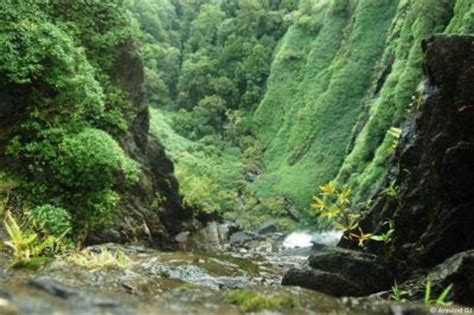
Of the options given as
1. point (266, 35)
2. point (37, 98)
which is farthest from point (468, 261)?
point (266, 35)

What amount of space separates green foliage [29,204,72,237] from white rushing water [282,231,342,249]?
24461mm

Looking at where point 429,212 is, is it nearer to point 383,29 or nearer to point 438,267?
point 438,267

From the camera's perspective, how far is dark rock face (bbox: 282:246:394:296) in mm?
12078

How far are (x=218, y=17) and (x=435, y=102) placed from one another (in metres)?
70.1

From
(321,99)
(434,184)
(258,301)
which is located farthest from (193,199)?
(321,99)

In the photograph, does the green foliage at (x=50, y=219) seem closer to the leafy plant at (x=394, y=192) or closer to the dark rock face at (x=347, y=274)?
the dark rock face at (x=347, y=274)

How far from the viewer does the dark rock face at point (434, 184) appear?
11.5 metres

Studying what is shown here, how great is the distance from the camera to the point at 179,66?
78.2 m

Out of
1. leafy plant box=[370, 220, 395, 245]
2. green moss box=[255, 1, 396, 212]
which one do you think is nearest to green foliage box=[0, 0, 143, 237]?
leafy plant box=[370, 220, 395, 245]

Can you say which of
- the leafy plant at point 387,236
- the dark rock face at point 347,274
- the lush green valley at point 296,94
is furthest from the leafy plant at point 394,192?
the lush green valley at point 296,94

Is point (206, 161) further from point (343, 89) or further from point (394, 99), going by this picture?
point (394, 99)

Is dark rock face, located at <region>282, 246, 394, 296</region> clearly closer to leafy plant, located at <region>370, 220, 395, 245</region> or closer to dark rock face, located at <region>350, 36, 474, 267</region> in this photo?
leafy plant, located at <region>370, 220, 395, 245</region>

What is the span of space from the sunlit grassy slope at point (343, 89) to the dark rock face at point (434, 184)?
600 inches

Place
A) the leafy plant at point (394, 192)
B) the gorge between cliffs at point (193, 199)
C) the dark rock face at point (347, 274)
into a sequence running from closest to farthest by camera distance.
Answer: the gorge between cliffs at point (193, 199)
the dark rock face at point (347, 274)
the leafy plant at point (394, 192)
